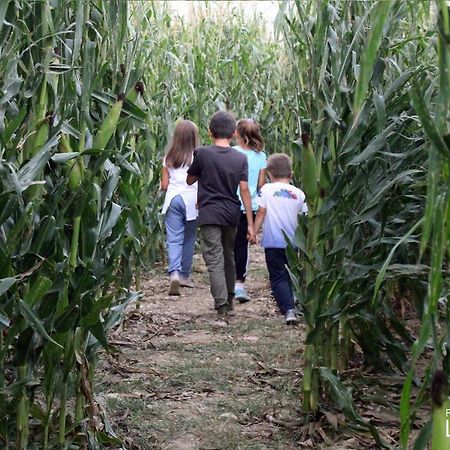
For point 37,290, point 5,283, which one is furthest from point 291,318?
point 5,283

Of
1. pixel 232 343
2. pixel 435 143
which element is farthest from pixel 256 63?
pixel 435 143

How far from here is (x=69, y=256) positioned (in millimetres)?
2918

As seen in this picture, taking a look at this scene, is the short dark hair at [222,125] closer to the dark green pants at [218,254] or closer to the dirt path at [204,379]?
the dark green pants at [218,254]

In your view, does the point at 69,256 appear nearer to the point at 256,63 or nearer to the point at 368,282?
the point at 368,282

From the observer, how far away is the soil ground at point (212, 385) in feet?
12.2

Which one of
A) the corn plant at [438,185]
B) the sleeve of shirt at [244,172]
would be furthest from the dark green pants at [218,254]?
the corn plant at [438,185]

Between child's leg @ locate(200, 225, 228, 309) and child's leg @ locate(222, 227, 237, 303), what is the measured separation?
9 centimetres

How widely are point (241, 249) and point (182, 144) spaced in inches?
41.2

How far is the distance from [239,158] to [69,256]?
11.9ft

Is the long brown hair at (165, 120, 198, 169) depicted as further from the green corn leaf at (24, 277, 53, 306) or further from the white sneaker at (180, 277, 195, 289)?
the green corn leaf at (24, 277, 53, 306)

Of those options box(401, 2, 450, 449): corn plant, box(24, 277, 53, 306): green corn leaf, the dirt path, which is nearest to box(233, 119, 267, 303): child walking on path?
the dirt path

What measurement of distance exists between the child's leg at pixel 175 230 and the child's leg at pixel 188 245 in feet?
0.22

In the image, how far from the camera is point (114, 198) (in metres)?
3.76

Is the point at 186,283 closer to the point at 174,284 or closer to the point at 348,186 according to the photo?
the point at 174,284
